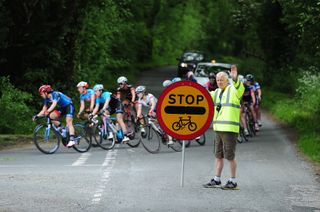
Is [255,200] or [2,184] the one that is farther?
[2,184]

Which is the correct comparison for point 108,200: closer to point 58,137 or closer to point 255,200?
point 255,200

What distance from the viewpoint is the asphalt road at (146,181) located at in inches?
379

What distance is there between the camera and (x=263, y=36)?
38188mm

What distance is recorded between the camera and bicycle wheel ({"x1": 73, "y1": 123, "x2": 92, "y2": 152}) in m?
17.8

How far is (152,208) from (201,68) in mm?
22442

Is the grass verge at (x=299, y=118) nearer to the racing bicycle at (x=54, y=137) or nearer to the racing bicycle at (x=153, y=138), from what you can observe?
the racing bicycle at (x=153, y=138)

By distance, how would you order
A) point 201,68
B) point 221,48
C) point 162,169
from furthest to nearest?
point 221,48 → point 201,68 → point 162,169

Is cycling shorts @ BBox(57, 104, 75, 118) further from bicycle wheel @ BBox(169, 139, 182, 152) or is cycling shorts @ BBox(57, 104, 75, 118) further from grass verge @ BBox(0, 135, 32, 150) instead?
bicycle wheel @ BBox(169, 139, 182, 152)

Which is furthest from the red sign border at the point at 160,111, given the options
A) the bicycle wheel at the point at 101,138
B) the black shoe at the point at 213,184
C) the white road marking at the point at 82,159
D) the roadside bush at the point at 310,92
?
the roadside bush at the point at 310,92

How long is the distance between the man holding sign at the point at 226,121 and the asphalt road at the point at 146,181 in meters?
0.38

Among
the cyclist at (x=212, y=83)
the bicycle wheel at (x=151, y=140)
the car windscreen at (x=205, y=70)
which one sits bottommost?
the bicycle wheel at (x=151, y=140)

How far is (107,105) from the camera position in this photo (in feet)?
59.6

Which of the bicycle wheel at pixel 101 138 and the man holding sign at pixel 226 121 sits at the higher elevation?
the man holding sign at pixel 226 121

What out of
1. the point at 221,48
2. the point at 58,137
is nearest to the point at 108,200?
the point at 58,137
